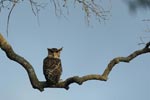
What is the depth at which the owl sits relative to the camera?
659 centimetres

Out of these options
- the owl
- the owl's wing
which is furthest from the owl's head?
the owl's wing

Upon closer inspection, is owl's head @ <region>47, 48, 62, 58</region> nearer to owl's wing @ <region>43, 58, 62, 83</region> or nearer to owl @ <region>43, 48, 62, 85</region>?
owl @ <region>43, 48, 62, 85</region>

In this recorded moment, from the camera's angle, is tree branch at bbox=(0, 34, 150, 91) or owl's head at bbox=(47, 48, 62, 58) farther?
owl's head at bbox=(47, 48, 62, 58)

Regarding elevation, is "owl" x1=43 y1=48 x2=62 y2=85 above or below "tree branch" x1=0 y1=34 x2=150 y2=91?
below

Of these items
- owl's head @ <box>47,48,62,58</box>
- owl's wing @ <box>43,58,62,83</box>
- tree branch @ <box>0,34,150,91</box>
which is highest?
tree branch @ <box>0,34,150,91</box>

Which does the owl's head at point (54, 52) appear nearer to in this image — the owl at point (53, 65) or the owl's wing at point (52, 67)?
the owl at point (53, 65)

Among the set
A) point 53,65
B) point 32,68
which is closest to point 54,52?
point 53,65

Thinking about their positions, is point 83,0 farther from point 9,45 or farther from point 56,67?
point 56,67

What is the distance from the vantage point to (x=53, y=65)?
7.02m

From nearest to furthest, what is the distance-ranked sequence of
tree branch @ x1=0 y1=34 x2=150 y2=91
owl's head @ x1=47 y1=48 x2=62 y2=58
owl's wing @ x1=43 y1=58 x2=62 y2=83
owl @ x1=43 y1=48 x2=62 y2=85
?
tree branch @ x1=0 y1=34 x2=150 y2=91, owl @ x1=43 y1=48 x2=62 y2=85, owl's wing @ x1=43 y1=58 x2=62 y2=83, owl's head @ x1=47 y1=48 x2=62 y2=58

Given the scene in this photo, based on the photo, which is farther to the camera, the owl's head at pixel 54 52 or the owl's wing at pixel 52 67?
the owl's head at pixel 54 52

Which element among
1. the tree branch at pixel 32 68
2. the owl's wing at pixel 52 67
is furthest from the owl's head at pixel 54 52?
the tree branch at pixel 32 68

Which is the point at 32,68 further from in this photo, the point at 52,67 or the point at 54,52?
the point at 54,52

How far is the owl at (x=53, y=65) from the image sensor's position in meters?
6.59
